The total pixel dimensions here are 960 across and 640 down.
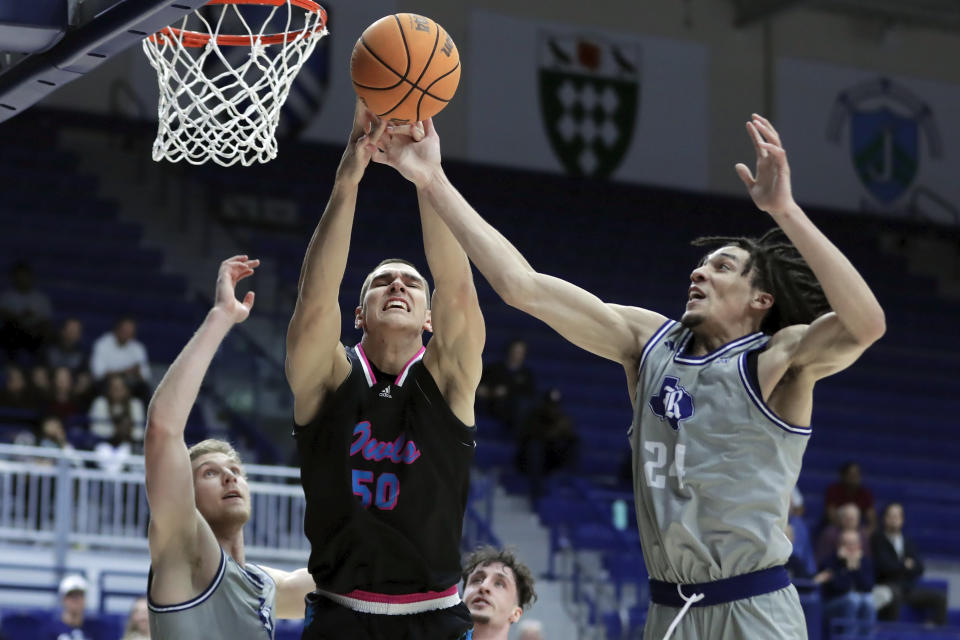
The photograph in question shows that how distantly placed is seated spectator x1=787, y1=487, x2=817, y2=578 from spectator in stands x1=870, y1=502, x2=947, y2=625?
0.59 meters

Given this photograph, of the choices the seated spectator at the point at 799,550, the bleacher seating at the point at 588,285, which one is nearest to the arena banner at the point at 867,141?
the bleacher seating at the point at 588,285

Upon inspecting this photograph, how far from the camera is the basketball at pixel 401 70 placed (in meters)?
4.35

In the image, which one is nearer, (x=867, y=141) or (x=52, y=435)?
(x=52, y=435)

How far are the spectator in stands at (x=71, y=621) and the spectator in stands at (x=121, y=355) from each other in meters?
3.21

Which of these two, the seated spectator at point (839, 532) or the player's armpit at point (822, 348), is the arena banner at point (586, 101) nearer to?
the seated spectator at point (839, 532)

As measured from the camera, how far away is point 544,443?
43.2ft

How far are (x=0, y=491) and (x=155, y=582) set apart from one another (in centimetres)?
701

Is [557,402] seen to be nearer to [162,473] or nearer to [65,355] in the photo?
[65,355]

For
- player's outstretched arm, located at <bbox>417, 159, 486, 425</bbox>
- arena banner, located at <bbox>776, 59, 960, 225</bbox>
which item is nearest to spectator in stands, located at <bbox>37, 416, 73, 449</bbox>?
player's outstretched arm, located at <bbox>417, 159, 486, 425</bbox>

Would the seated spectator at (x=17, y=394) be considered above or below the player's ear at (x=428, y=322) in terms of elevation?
below

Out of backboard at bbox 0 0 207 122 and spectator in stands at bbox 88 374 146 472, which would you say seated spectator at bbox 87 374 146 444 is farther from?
backboard at bbox 0 0 207 122

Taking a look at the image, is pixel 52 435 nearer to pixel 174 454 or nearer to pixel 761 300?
pixel 174 454

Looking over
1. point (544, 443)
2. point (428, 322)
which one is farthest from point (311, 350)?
point (544, 443)

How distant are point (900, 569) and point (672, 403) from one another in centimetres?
920
